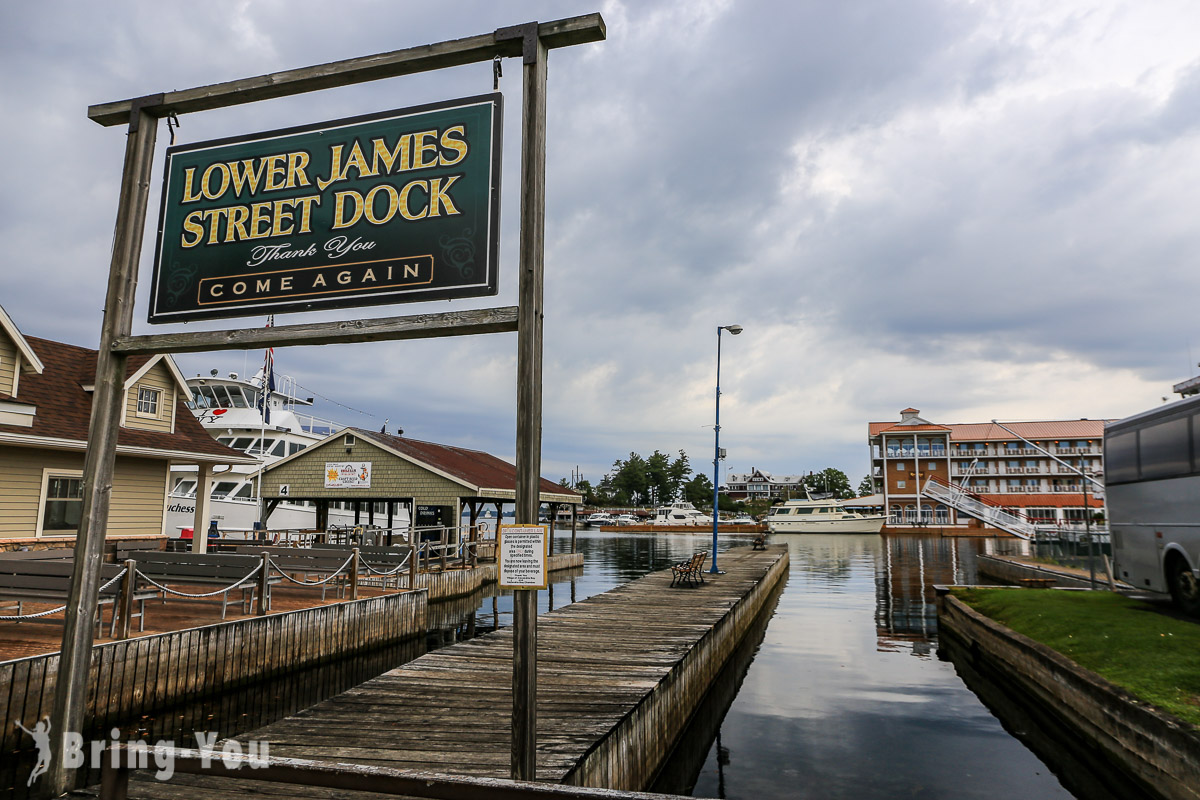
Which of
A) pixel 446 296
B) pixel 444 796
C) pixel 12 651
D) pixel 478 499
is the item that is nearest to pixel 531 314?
pixel 446 296

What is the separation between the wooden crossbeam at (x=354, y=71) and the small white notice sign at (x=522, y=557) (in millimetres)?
3829

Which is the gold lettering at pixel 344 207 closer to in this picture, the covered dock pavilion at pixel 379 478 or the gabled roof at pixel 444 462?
the gabled roof at pixel 444 462

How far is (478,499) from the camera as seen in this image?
31.1 m

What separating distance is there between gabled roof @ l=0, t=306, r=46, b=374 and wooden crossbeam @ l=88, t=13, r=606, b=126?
12.8 m

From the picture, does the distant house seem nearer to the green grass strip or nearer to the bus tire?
the green grass strip

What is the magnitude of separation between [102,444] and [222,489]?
32629mm

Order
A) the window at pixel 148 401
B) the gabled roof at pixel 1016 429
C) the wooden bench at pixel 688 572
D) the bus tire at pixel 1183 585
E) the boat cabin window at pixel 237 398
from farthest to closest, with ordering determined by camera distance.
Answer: the gabled roof at pixel 1016 429, the boat cabin window at pixel 237 398, the wooden bench at pixel 688 572, the window at pixel 148 401, the bus tire at pixel 1183 585

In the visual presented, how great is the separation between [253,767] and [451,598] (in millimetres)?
22397

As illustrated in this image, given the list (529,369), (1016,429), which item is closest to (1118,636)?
(529,369)

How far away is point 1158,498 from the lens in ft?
47.6

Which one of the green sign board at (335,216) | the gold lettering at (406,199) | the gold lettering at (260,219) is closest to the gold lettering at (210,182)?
the green sign board at (335,216)

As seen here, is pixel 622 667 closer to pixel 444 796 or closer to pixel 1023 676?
pixel 444 796

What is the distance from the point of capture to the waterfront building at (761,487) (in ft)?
584

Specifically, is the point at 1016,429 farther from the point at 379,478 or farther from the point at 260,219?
the point at 260,219
